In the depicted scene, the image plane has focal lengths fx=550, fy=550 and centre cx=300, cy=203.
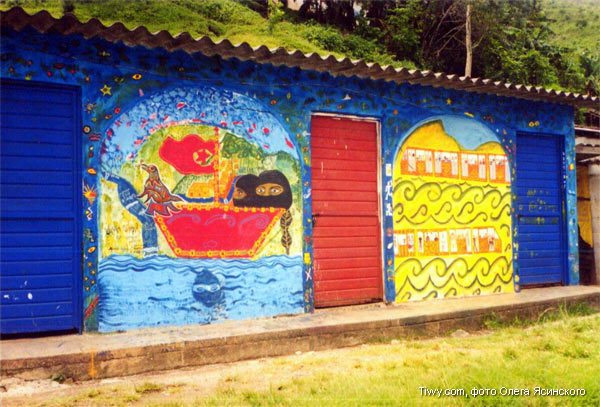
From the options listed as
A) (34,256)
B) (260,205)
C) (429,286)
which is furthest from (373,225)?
(34,256)

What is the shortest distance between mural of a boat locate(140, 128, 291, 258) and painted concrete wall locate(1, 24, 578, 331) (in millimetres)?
16

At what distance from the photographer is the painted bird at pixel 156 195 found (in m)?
6.16

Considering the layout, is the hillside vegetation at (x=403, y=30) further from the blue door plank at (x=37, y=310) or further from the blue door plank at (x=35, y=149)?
the blue door plank at (x=37, y=310)

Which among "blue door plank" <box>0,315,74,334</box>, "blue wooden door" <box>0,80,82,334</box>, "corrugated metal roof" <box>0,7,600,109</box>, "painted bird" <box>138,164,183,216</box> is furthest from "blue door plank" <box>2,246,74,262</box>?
"corrugated metal roof" <box>0,7,600,109</box>

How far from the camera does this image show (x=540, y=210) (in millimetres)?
9742

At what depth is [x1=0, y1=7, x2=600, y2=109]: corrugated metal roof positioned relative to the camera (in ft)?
17.4

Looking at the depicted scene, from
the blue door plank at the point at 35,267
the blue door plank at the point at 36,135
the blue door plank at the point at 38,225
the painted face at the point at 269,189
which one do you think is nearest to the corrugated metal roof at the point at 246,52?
the blue door plank at the point at 36,135

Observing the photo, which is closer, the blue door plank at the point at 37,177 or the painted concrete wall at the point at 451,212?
the blue door plank at the point at 37,177

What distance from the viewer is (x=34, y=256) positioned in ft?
18.6

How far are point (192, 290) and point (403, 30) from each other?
22.1 metres

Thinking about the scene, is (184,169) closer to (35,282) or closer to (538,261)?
(35,282)

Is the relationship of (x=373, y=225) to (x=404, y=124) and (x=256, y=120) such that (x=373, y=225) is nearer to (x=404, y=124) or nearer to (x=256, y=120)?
(x=404, y=124)

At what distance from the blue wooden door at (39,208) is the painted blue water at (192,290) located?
390 millimetres

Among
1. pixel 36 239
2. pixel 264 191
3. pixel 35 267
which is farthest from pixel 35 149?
pixel 264 191
